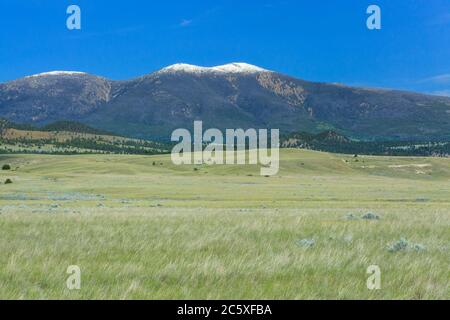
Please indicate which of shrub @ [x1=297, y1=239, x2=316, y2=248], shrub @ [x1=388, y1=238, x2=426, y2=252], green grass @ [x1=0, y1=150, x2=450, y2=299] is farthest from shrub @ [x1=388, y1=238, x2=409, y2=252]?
shrub @ [x1=297, y1=239, x2=316, y2=248]

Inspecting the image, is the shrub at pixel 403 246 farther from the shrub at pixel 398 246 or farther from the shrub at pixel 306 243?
the shrub at pixel 306 243

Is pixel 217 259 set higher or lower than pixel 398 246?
higher

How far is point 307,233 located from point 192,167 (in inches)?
6910

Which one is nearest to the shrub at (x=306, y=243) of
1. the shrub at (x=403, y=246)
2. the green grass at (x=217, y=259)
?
the green grass at (x=217, y=259)

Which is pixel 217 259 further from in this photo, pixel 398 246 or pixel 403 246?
pixel 403 246

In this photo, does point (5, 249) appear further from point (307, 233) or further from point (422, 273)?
point (422, 273)

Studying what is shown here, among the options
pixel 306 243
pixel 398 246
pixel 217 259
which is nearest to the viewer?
pixel 217 259

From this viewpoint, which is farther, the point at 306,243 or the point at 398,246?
the point at 306,243

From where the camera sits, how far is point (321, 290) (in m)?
9.07

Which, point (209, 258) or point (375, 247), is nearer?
point (209, 258)

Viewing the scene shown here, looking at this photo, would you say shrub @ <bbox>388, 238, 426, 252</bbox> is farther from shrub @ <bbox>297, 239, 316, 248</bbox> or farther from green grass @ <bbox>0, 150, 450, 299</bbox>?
shrub @ <bbox>297, 239, 316, 248</bbox>

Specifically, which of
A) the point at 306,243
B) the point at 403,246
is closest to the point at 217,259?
the point at 306,243

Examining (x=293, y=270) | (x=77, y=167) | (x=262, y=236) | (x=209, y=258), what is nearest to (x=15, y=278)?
(x=209, y=258)
